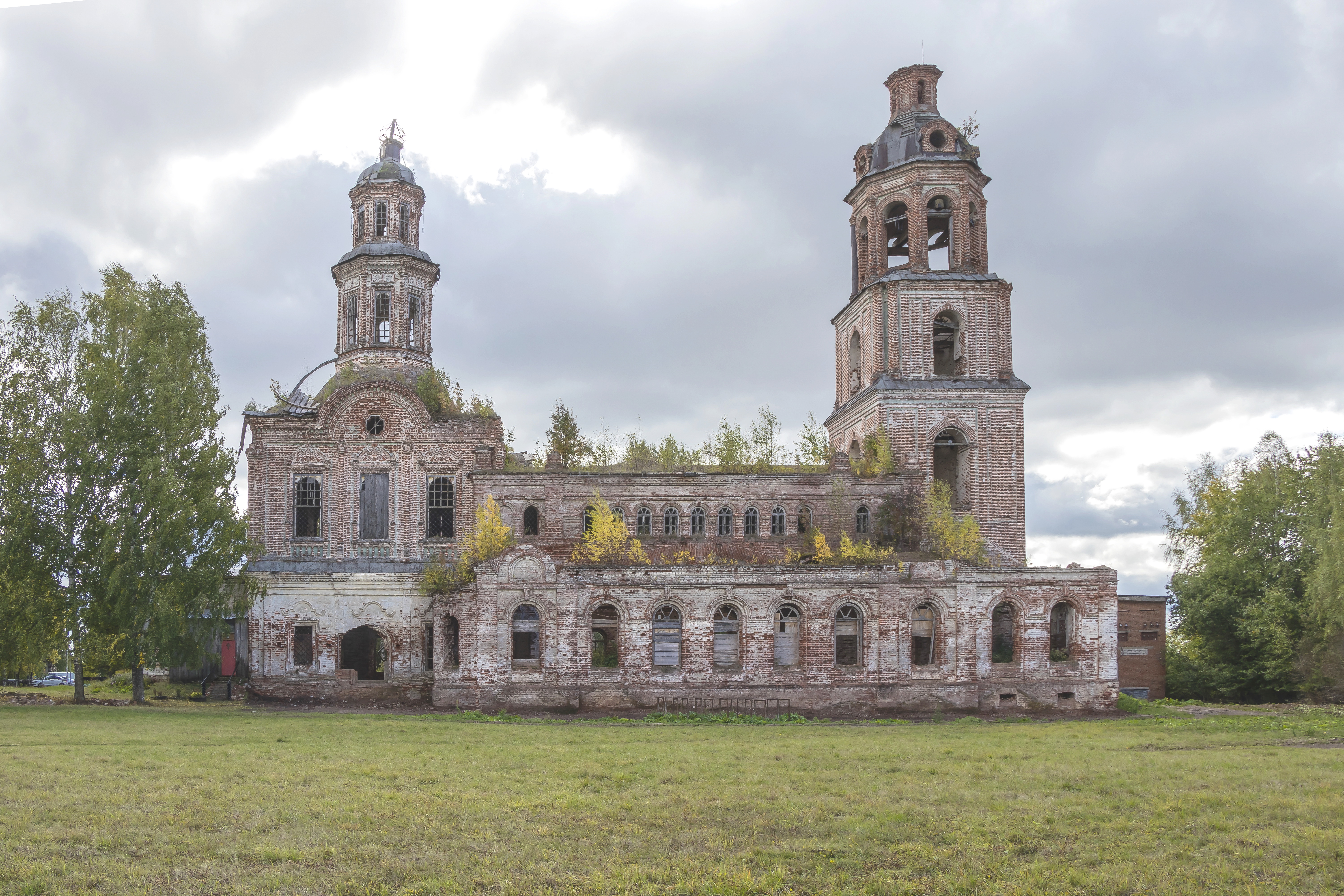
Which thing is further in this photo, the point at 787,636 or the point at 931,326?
the point at 931,326

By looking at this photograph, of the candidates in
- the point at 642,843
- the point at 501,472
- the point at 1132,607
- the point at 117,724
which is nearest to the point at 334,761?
the point at 642,843

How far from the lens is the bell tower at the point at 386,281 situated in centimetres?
3709

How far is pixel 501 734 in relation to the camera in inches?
845

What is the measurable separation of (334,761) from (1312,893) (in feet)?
44.8

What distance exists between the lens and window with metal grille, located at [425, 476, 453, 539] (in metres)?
34.2

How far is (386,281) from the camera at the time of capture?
122ft

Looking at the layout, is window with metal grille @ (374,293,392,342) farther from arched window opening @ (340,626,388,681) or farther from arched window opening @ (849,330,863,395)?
arched window opening @ (849,330,863,395)

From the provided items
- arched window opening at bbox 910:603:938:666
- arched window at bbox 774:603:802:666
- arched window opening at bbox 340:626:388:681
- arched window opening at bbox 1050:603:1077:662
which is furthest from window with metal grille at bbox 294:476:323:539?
arched window opening at bbox 1050:603:1077:662

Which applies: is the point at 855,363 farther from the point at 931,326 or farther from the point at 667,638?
the point at 667,638

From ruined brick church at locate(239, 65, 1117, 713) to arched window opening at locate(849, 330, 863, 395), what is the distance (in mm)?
219

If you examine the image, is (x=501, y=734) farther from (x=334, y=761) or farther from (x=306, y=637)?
(x=306, y=637)

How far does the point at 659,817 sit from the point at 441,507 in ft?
76.8

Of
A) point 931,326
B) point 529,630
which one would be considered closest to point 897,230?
point 931,326

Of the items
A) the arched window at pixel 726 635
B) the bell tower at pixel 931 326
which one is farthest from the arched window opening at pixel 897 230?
the arched window at pixel 726 635
